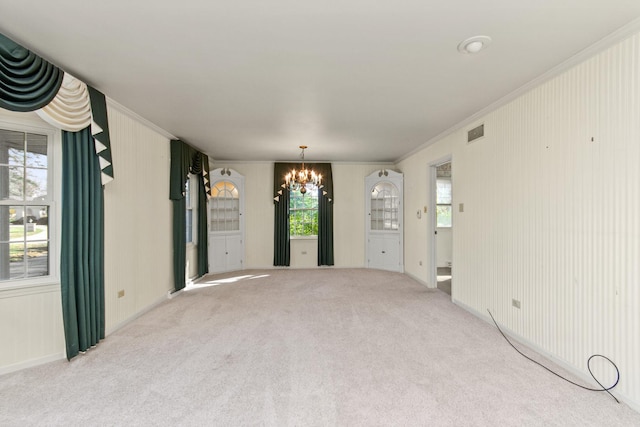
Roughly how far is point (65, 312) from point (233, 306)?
1.96m

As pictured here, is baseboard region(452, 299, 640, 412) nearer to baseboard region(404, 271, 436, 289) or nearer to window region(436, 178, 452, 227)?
baseboard region(404, 271, 436, 289)

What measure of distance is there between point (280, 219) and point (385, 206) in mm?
2434

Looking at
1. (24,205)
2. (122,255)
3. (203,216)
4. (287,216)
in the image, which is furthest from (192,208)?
(24,205)

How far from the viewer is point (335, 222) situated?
7.22m

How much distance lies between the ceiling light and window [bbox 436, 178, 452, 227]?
18.1ft

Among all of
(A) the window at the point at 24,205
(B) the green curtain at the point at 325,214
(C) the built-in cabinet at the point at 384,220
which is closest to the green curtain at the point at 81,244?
(A) the window at the point at 24,205

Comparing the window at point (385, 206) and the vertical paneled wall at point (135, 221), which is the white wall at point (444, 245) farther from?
the vertical paneled wall at point (135, 221)

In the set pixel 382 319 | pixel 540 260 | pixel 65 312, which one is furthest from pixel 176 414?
pixel 540 260

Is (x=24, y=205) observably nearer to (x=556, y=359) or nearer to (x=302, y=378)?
(x=302, y=378)

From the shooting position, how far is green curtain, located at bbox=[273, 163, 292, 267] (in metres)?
7.02

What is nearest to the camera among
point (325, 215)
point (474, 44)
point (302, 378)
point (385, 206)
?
point (474, 44)

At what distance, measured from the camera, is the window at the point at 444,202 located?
748 cm

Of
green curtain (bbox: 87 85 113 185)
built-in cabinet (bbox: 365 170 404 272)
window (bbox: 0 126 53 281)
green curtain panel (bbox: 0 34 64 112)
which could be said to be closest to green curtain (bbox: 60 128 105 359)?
green curtain (bbox: 87 85 113 185)

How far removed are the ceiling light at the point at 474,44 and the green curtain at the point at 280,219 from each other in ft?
16.9
